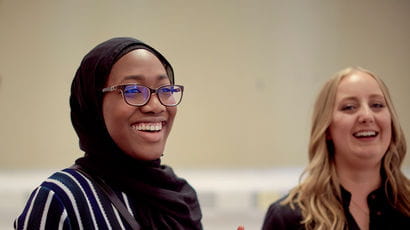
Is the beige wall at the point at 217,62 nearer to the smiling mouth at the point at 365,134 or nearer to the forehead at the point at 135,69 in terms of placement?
the smiling mouth at the point at 365,134

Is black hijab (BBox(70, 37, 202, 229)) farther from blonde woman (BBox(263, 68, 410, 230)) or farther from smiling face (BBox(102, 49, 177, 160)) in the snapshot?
blonde woman (BBox(263, 68, 410, 230))

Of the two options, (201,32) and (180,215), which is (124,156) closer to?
(180,215)

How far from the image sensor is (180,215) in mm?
1227

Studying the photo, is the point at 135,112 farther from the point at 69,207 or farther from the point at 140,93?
the point at 69,207

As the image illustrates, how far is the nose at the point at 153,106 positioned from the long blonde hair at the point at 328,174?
93cm

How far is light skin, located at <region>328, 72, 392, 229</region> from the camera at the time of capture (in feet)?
5.92

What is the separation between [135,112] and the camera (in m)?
1.16

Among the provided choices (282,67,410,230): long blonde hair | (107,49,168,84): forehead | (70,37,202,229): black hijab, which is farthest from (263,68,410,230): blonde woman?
(107,49,168,84): forehead

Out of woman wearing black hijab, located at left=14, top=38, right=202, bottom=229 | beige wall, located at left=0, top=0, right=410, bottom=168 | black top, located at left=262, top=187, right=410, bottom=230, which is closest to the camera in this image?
woman wearing black hijab, located at left=14, top=38, right=202, bottom=229

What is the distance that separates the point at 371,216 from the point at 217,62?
4.69 ft

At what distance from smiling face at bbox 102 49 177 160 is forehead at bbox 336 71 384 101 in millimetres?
1007

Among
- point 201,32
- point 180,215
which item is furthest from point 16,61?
point 180,215

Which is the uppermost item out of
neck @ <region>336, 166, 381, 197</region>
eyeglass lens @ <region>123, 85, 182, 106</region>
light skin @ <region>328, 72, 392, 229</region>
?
eyeglass lens @ <region>123, 85, 182, 106</region>

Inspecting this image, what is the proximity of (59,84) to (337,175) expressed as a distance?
185 centimetres
